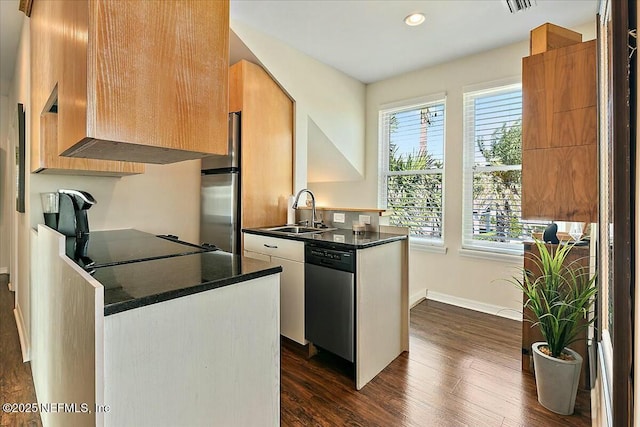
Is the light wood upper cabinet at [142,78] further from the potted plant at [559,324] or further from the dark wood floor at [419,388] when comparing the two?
the potted plant at [559,324]

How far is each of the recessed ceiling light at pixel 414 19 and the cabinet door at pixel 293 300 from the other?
221 cm

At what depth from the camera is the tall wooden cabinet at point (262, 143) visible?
3.06m

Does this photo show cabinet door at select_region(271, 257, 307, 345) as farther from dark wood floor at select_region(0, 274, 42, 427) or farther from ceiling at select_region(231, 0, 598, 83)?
ceiling at select_region(231, 0, 598, 83)

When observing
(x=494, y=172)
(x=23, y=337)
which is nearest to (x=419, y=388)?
(x=494, y=172)

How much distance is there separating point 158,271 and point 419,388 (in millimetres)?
1712

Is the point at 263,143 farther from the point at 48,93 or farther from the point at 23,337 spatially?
the point at 23,337

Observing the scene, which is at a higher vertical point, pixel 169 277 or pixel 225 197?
pixel 225 197

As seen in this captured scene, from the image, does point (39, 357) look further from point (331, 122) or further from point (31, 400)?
point (331, 122)

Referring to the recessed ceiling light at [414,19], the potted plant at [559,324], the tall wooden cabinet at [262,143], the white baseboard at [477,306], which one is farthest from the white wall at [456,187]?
the tall wooden cabinet at [262,143]

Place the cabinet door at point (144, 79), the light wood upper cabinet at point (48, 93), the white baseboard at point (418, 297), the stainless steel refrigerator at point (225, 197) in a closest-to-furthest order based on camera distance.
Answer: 1. the cabinet door at point (144, 79)
2. the light wood upper cabinet at point (48, 93)
3. the stainless steel refrigerator at point (225, 197)
4. the white baseboard at point (418, 297)

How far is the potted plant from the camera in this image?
1.83 metres

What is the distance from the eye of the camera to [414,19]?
9.29 ft

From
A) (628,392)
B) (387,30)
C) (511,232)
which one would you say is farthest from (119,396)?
(511,232)

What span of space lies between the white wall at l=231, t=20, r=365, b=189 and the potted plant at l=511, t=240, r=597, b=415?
7.62ft
